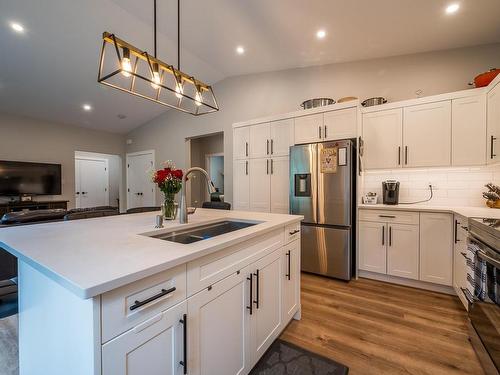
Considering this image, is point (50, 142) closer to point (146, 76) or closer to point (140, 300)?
point (146, 76)

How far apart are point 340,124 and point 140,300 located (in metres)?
2.92

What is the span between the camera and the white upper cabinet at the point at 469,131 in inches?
97.1

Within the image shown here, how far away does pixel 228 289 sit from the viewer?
1185mm

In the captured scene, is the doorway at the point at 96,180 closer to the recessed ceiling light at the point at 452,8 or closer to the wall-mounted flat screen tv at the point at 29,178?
the wall-mounted flat screen tv at the point at 29,178

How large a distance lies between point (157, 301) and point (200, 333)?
322mm

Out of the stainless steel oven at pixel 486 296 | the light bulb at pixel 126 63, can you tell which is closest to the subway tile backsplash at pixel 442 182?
the stainless steel oven at pixel 486 296

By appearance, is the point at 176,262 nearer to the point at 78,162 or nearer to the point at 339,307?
the point at 339,307

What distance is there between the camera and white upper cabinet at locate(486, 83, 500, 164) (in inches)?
87.0

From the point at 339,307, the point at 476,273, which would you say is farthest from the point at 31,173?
the point at 476,273

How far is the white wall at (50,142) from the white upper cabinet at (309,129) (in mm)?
5650

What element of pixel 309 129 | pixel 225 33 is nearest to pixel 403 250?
pixel 309 129

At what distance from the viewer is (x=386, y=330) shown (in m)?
1.88

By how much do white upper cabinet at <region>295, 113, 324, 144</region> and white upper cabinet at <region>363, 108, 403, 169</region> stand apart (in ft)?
1.88

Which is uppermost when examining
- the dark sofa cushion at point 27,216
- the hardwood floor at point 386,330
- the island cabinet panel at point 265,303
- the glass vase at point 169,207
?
the glass vase at point 169,207
